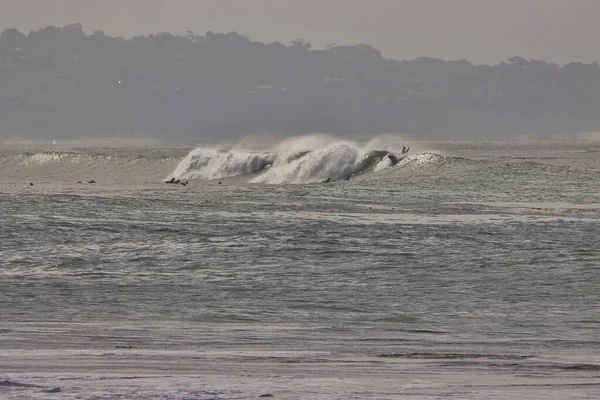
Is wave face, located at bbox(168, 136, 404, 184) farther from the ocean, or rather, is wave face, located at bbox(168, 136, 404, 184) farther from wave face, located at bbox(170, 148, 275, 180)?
the ocean

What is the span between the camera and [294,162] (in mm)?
64188

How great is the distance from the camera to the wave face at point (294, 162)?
62.6 metres

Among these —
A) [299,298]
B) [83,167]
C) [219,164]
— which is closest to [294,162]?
[219,164]

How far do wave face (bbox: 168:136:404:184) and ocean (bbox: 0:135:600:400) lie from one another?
25172mm

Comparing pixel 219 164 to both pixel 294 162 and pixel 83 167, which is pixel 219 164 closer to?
pixel 294 162

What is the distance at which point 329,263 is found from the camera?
66.3 ft

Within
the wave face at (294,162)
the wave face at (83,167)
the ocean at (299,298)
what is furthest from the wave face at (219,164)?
the ocean at (299,298)

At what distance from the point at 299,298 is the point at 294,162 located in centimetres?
4838

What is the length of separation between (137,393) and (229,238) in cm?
1502

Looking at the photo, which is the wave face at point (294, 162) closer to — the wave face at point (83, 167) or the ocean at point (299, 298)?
the wave face at point (83, 167)

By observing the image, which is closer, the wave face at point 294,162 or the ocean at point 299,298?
the ocean at point 299,298

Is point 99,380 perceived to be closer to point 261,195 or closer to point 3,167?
point 261,195

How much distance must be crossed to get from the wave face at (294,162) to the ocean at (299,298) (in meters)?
25.2

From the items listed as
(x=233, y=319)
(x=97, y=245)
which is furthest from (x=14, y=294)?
(x=97, y=245)
